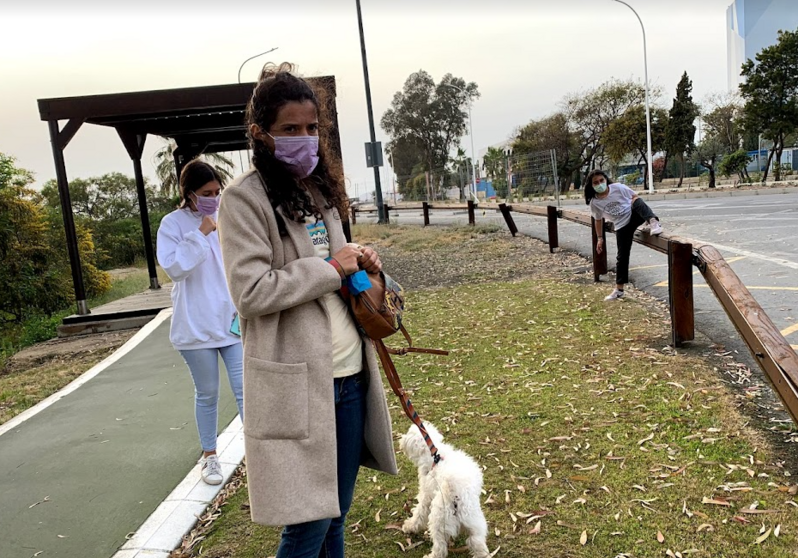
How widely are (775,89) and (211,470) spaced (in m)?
30.0

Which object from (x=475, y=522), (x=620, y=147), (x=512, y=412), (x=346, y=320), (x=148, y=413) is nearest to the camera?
(x=346, y=320)

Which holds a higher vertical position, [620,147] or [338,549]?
[620,147]

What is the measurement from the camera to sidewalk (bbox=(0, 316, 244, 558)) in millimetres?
3146

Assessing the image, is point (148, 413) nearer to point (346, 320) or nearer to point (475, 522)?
point (475, 522)

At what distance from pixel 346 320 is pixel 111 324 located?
8.55 meters

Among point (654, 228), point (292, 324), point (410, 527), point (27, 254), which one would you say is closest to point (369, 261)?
point (292, 324)

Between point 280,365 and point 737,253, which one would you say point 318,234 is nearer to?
point 280,365

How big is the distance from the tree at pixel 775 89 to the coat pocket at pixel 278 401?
29.9 metres

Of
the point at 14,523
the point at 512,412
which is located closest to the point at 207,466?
the point at 14,523

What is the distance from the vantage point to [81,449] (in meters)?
4.23

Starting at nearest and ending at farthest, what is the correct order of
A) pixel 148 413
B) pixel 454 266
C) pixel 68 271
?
pixel 148 413, pixel 454 266, pixel 68 271

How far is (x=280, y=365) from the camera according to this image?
1694 mm

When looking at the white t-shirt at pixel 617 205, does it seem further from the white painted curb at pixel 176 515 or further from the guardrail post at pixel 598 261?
the white painted curb at pixel 176 515

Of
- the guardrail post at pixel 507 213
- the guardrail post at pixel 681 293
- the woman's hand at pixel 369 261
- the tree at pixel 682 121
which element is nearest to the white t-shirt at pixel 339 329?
the woman's hand at pixel 369 261
